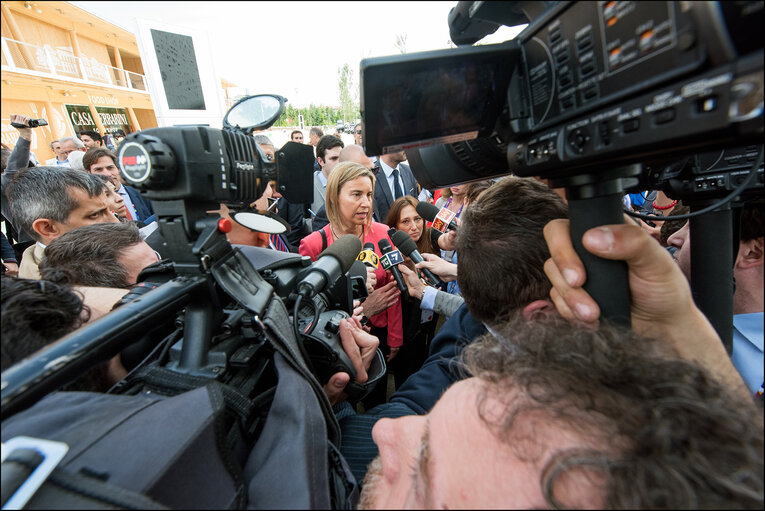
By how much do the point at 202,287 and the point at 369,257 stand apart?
1949 millimetres

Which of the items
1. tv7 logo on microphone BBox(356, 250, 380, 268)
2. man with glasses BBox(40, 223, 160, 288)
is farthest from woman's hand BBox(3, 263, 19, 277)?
tv7 logo on microphone BBox(356, 250, 380, 268)

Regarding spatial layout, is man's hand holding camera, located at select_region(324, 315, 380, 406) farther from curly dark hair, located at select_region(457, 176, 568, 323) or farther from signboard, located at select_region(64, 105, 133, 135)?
signboard, located at select_region(64, 105, 133, 135)

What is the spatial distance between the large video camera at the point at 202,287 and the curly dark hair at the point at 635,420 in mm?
526

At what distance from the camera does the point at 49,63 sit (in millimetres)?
910

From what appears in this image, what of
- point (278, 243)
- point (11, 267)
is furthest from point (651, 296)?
point (11, 267)

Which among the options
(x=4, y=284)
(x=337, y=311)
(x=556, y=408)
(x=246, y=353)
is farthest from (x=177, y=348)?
(x=556, y=408)

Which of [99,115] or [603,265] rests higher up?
[99,115]

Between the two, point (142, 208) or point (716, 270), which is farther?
point (142, 208)

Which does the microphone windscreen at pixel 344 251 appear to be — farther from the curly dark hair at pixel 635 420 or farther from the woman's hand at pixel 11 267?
the woman's hand at pixel 11 267

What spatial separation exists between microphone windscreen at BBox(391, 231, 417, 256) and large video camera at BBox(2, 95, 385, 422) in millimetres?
1414

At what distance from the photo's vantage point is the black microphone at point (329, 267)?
3.31ft

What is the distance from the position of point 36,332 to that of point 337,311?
80cm

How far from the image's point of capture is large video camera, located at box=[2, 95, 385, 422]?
0.70 metres

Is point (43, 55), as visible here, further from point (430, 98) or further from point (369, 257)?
point (369, 257)
